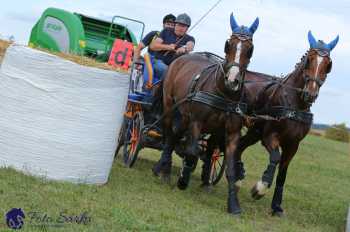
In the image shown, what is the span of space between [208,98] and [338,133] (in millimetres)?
35538

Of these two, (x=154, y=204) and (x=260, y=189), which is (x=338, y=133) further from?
(x=154, y=204)

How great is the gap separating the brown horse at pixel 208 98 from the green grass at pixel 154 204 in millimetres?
454

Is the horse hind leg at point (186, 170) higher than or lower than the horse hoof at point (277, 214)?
higher

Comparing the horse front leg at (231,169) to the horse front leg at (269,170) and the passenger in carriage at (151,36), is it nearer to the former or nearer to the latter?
the horse front leg at (269,170)

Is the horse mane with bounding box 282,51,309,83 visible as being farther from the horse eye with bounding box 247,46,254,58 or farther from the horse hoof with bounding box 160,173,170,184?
the horse hoof with bounding box 160,173,170,184

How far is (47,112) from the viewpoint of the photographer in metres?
7.43

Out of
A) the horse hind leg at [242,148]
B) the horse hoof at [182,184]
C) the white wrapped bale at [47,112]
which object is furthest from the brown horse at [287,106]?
the white wrapped bale at [47,112]

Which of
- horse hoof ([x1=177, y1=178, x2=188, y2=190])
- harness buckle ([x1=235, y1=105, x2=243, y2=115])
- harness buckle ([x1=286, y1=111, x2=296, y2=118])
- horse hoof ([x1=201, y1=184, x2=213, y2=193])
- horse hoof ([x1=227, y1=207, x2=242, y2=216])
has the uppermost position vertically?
harness buckle ([x1=286, y1=111, x2=296, y2=118])

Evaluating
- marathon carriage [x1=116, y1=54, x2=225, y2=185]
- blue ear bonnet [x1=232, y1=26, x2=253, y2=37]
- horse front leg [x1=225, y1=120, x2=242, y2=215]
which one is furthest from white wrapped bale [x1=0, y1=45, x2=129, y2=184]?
marathon carriage [x1=116, y1=54, x2=225, y2=185]

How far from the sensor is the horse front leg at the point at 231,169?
8058mm

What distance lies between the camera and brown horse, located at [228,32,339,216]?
25.9ft

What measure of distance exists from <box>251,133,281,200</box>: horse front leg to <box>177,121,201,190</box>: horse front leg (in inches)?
33.9

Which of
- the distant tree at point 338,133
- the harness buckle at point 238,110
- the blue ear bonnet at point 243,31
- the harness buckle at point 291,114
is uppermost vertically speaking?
the blue ear bonnet at point 243,31

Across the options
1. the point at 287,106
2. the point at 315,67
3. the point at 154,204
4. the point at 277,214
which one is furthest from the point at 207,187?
the point at 315,67
